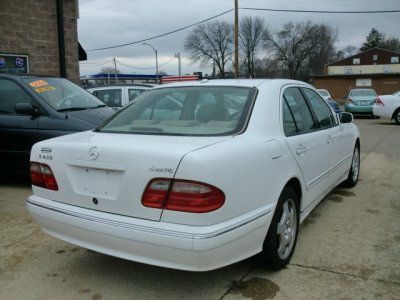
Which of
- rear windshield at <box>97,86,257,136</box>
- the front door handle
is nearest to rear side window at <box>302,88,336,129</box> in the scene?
the front door handle

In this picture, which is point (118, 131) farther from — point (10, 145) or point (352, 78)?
point (352, 78)

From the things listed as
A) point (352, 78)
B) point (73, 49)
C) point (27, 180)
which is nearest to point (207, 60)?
point (352, 78)

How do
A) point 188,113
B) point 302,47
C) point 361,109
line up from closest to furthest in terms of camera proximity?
point 188,113 < point 361,109 < point 302,47

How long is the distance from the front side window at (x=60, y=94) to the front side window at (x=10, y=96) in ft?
0.49

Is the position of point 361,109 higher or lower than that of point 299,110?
lower

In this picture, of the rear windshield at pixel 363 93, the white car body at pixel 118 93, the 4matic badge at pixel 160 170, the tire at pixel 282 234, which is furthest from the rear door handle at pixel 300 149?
the rear windshield at pixel 363 93

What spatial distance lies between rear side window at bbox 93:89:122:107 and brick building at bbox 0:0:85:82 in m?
2.24

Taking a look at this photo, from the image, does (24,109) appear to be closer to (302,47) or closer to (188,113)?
(188,113)

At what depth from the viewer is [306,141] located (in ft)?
13.0

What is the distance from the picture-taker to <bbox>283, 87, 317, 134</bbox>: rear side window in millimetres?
4000

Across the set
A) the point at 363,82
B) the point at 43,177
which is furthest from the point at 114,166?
the point at 363,82

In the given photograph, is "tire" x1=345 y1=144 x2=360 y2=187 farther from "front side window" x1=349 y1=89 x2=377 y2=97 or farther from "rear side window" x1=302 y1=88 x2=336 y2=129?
"front side window" x1=349 y1=89 x2=377 y2=97

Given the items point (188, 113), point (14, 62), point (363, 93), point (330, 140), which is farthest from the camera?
point (363, 93)

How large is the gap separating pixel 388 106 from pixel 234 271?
14.8 m
